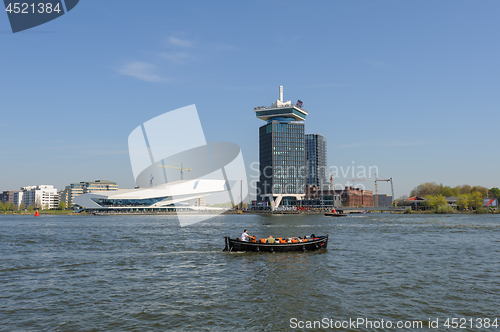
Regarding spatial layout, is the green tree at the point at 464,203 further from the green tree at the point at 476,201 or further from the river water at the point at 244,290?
the river water at the point at 244,290

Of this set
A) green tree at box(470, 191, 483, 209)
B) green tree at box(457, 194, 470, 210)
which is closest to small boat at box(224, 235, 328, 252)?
green tree at box(457, 194, 470, 210)

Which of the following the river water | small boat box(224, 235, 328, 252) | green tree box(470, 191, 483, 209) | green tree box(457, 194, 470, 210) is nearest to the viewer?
the river water

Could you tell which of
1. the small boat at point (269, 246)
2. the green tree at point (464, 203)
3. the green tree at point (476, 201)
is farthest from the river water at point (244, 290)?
the green tree at point (476, 201)

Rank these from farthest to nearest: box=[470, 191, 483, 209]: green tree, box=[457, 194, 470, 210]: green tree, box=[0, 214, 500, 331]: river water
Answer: box=[457, 194, 470, 210]: green tree
box=[470, 191, 483, 209]: green tree
box=[0, 214, 500, 331]: river water

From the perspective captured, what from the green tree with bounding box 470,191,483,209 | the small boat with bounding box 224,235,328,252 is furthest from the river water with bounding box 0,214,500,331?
the green tree with bounding box 470,191,483,209

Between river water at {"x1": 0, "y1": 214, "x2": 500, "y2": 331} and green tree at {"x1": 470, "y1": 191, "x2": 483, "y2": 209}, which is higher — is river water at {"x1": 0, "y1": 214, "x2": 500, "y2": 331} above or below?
below

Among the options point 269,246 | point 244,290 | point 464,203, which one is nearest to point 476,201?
point 464,203

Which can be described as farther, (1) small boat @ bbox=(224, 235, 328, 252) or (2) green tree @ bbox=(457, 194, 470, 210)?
(2) green tree @ bbox=(457, 194, 470, 210)

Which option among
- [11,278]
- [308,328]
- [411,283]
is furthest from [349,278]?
[11,278]

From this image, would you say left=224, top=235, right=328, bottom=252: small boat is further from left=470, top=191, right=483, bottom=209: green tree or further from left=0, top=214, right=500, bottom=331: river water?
left=470, top=191, right=483, bottom=209: green tree

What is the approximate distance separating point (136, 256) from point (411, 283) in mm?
26707

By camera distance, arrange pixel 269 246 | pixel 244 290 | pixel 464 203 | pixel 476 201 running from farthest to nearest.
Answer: pixel 476 201, pixel 464 203, pixel 269 246, pixel 244 290

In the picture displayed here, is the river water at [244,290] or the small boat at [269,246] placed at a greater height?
the small boat at [269,246]

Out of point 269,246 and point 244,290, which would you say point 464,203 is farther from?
point 244,290
